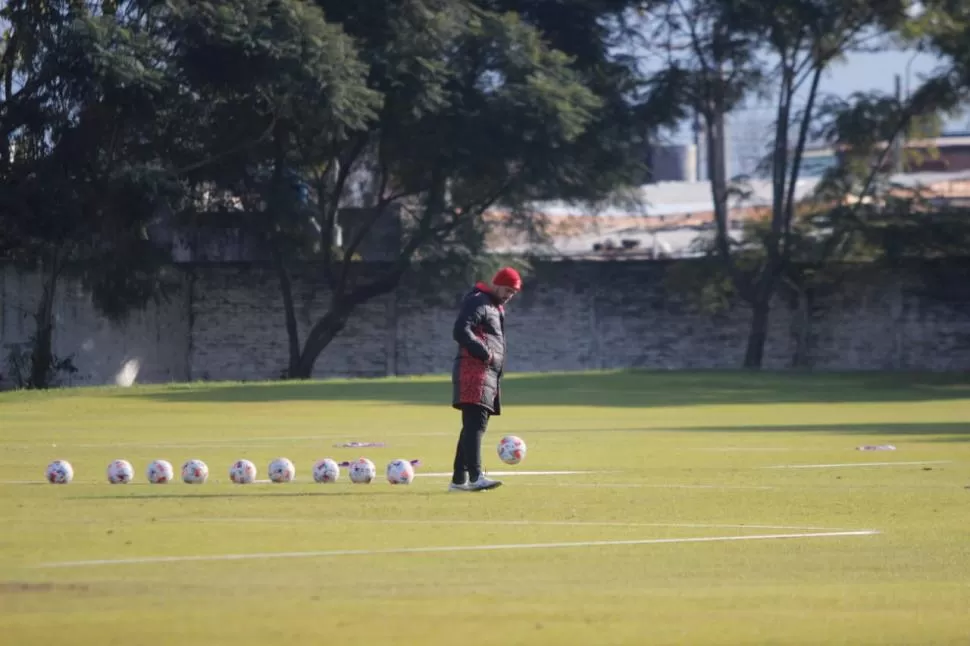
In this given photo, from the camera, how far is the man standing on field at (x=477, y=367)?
1337cm

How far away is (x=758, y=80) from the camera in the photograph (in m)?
50.3

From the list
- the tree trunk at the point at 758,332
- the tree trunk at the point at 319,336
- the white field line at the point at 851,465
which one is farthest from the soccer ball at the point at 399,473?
the tree trunk at the point at 758,332

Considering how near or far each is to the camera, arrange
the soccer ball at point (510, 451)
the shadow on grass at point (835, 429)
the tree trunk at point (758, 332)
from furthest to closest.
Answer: the tree trunk at point (758, 332) < the shadow on grass at point (835, 429) < the soccer ball at point (510, 451)

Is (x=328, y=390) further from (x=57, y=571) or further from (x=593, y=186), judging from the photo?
(x=57, y=571)

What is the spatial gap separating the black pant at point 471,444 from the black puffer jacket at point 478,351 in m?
0.08

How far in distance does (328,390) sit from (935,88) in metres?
22.9

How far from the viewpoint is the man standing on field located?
526 inches

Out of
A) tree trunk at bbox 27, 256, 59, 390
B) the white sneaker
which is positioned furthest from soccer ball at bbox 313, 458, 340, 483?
tree trunk at bbox 27, 256, 59, 390

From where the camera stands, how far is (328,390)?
114 ft

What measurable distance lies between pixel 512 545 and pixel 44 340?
32.5 meters

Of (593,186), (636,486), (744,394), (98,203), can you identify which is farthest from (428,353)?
(636,486)

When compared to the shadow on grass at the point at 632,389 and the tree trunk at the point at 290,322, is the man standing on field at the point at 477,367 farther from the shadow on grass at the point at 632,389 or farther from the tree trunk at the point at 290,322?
the tree trunk at the point at 290,322

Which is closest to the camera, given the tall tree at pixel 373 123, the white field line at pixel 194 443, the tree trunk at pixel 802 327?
the white field line at pixel 194 443

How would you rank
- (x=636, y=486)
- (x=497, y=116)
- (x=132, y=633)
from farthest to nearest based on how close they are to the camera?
1. (x=497, y=116)
2. (x=636, y=486)
3. (x=132, y=633)
